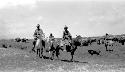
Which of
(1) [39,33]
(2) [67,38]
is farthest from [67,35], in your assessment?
(1) [39,33]

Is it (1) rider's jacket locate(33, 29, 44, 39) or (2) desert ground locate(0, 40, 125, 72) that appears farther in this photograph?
(1) rider's jacket locate(33, 29, 44, 39)

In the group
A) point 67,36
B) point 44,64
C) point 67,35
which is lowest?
point 44,64

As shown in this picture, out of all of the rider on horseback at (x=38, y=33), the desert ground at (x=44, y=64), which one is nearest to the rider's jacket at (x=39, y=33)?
the rider on horseback at (x=38, y=33)

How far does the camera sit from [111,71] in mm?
21312

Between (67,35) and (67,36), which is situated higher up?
(67,35)

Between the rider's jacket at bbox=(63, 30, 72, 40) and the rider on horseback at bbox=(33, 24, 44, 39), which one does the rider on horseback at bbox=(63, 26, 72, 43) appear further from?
the rider on horseback at bbox=(33, 24, 44, 39)

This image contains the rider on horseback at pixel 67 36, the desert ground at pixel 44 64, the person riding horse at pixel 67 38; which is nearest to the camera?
the desert ground at pixel 44 64

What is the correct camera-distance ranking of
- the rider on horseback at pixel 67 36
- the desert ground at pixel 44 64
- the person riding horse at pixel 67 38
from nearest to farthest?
the desert ground at pixel 44 64 < the person riding horse at pixel 67 38 < the rider on horseback at pixel 67 36

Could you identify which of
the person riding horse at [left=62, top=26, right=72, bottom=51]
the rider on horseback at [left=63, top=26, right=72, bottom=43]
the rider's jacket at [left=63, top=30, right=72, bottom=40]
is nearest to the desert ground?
the person riding horse at [left=62, top=26, right=72, bottom=51]

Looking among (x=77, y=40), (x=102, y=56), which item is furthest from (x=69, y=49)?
(x=102, y=56)

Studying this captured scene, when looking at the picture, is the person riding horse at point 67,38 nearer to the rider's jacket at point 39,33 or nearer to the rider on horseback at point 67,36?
the rider on horseback at point 67,36

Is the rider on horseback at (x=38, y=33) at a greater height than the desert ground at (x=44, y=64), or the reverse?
the rider on horseback at (x=38, y=33)

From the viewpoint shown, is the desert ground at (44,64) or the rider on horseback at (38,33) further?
the rider on horseback at (38,33)

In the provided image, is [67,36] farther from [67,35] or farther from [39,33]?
[39,33]
